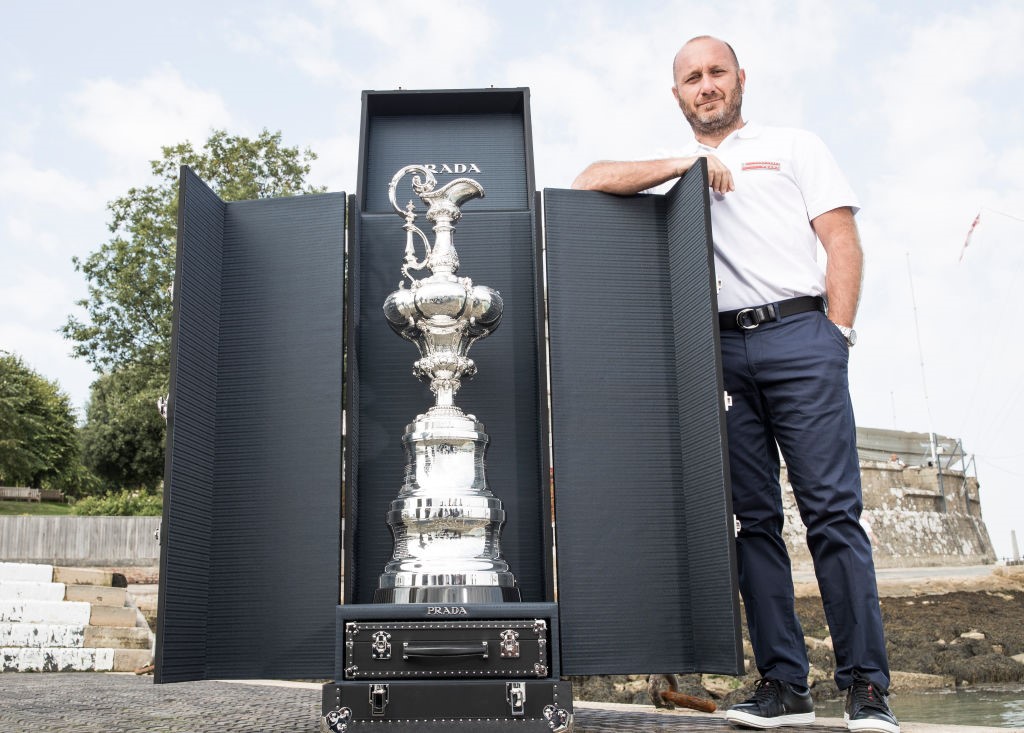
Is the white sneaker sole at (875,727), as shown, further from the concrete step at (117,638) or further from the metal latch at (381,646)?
the concrete step at (117,638)

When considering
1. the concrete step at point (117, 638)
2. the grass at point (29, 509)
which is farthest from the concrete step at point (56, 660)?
the grass at point (29, 509)

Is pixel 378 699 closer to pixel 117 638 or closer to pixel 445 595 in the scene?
pixel 445 595

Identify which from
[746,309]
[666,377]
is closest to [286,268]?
[666,377]

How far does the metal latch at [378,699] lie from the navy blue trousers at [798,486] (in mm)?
1086

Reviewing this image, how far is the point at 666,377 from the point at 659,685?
1.42 m

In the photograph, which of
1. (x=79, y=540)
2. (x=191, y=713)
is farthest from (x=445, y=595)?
(x=79, y=540)

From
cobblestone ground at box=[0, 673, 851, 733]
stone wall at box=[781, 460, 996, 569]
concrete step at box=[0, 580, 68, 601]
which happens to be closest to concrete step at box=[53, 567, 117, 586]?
concrete step at box=[0, 580, 68, 601]

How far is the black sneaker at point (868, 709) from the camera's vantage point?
2.12 metres

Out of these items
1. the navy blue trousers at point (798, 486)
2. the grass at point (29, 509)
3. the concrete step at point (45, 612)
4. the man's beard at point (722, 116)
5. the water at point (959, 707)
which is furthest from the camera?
the grass at point (29, 509)

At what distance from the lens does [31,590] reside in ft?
22.7

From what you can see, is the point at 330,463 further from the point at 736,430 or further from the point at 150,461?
the point at 150,461

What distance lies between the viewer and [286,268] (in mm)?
2910

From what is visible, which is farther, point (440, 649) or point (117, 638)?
point (117, 638)

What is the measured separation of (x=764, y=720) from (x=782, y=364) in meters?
0.98
